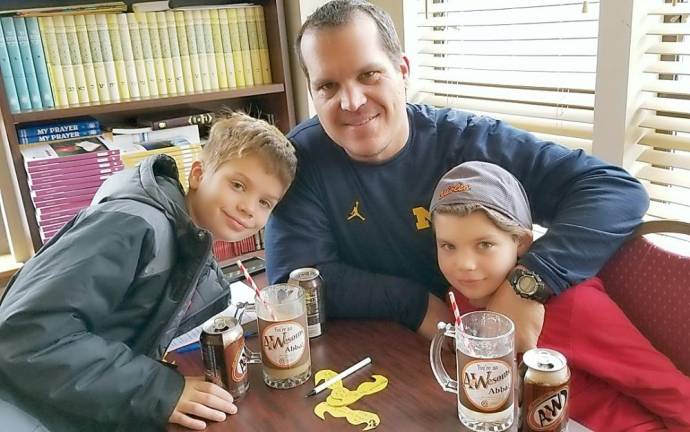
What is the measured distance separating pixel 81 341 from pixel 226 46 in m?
1.58

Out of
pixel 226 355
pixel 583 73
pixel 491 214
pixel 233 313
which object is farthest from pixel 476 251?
pixel 583 73

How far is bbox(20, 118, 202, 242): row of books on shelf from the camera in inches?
81.6

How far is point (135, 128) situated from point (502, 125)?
4.64 ft

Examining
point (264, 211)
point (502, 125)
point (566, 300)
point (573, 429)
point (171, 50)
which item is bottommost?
point (573, 429)

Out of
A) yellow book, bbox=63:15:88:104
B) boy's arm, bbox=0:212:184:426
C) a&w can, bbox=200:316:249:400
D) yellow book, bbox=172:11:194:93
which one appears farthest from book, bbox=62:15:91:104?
a&w can, bbox=200:316:249:400

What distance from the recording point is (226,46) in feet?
7.86

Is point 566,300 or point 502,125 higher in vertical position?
point 502,125

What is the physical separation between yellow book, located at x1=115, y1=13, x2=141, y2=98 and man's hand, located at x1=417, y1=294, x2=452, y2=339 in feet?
4.74

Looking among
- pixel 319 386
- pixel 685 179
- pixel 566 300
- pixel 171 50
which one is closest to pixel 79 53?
pixel 171 50

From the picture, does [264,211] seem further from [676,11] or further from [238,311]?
[676,11]

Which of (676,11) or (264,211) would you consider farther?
(676,11)

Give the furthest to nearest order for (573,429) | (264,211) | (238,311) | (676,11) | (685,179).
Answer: (685,179) < (676,11) < (264,211) < (238,311) < (573,429)

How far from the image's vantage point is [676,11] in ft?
5.17

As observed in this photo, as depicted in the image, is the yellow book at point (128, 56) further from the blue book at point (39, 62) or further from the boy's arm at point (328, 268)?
the boy's arm at point (328, 268)
